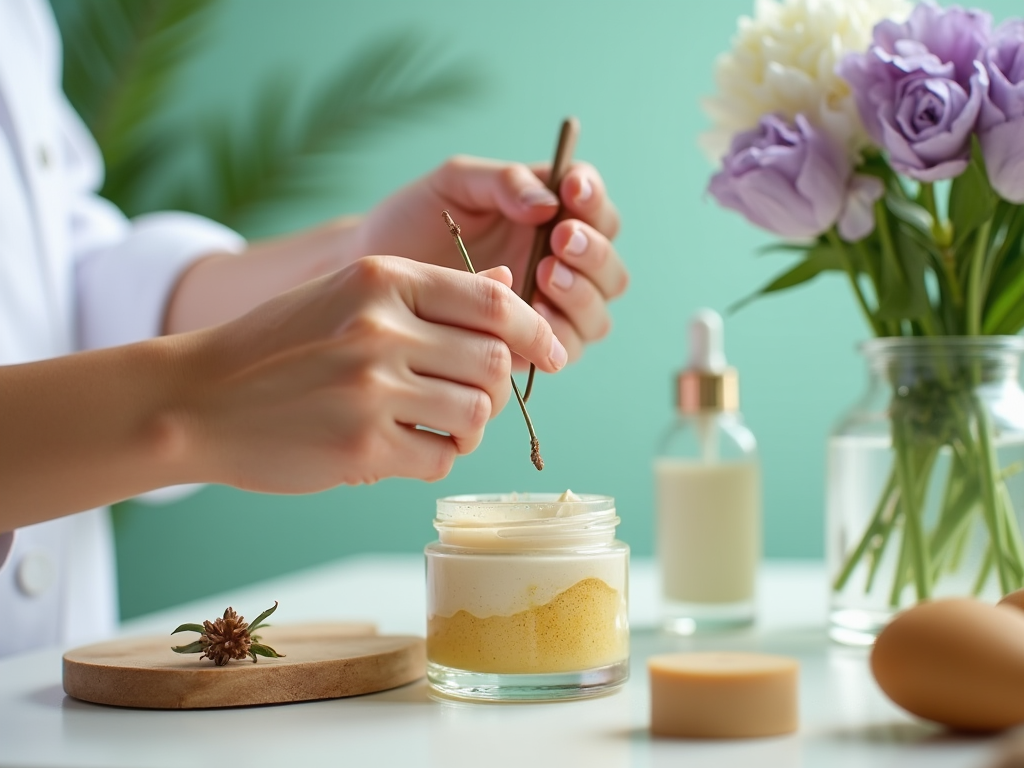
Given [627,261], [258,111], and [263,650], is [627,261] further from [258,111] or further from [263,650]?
[263,650]

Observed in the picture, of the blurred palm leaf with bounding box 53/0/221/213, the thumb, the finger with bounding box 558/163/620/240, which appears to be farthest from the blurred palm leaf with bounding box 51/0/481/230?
the thumb

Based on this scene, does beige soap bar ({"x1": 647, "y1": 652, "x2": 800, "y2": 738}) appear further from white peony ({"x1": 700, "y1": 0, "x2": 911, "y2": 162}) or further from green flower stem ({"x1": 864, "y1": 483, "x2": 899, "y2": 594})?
white peony ({"x1": 700, "y1": 0, "x2": 911, "y2": 162})

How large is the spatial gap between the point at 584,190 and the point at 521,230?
0.12 m

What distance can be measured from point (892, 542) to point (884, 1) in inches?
14.4

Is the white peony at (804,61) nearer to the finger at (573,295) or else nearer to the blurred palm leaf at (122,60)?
the finger at (573,295)

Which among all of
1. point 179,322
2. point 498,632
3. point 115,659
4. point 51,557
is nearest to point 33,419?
point 115,659

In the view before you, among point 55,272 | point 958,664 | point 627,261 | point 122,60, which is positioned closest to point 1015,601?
point 958,664

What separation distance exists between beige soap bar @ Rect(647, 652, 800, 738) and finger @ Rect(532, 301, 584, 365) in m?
0.33

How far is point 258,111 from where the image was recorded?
7.59ft

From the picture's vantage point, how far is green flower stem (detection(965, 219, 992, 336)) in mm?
704

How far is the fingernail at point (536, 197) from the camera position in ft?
2.45

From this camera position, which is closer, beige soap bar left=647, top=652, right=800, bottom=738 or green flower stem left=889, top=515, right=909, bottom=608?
beige soap bar left=647, top=652, right=800, bottom=738

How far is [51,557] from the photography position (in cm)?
88

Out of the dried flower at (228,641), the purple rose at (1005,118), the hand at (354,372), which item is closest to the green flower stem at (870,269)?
the purple rose at (1005,118)
